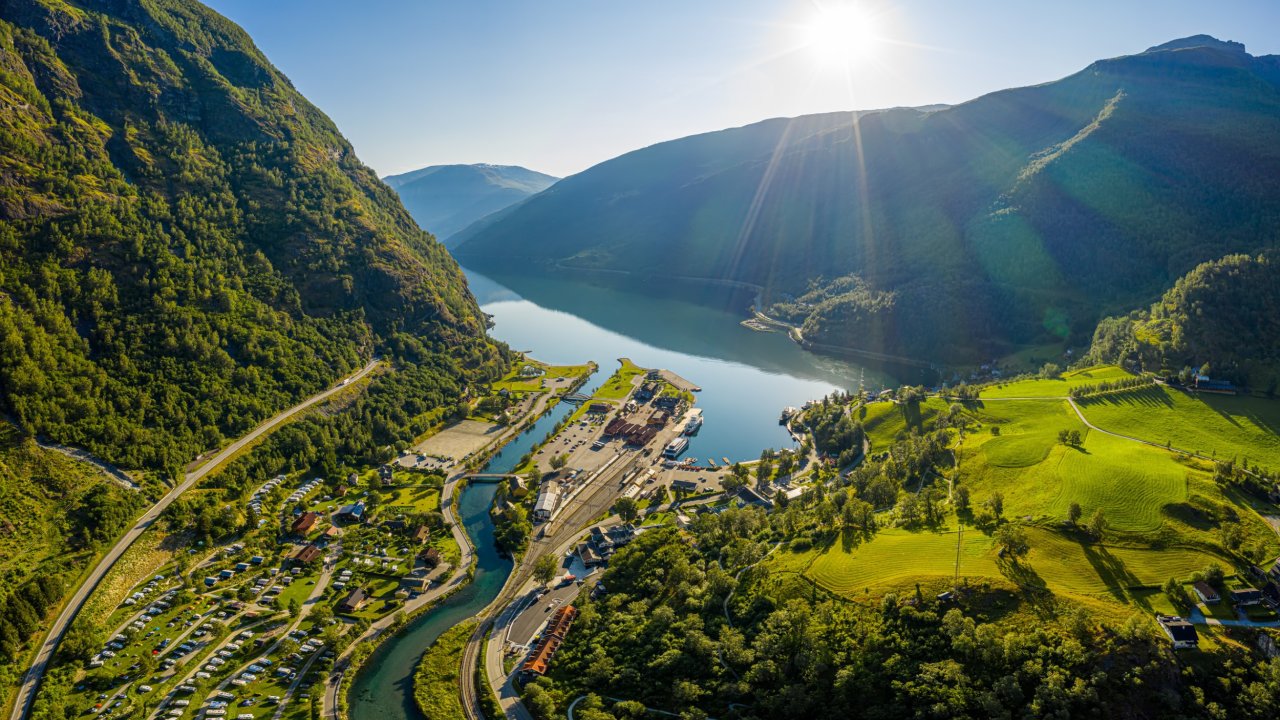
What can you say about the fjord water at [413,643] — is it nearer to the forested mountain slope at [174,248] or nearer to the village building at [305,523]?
the village building at [305,523]

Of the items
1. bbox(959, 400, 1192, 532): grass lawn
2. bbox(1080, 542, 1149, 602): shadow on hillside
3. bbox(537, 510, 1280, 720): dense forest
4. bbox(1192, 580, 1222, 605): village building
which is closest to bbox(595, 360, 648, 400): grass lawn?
bbox(959, 400, 1192, 532): grass lawn

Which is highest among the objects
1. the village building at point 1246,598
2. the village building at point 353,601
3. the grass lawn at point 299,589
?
the grass lawn at point 299,589

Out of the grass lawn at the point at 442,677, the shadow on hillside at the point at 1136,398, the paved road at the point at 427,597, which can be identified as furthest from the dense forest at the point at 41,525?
the shadow on hillside at the point at 1136,398

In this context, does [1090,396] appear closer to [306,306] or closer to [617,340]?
[617,340]

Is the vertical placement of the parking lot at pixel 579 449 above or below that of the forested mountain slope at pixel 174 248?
below

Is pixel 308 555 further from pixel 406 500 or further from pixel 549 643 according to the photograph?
pixel 549 643

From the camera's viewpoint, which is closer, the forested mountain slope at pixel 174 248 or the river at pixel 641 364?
the river at pixel 641 364

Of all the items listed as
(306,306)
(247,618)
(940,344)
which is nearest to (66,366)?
(306,306)
